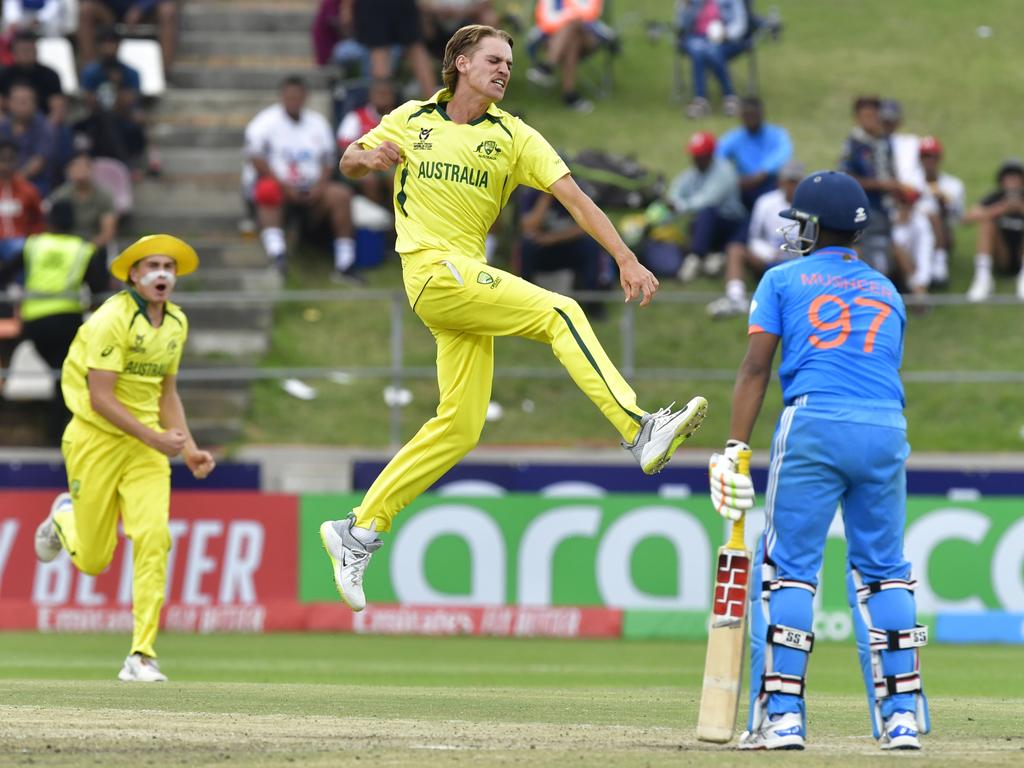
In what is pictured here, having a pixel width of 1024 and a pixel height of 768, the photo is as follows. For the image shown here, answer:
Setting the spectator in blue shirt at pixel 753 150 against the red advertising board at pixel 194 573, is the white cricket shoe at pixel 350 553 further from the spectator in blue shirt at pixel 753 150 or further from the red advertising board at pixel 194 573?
the spectator in blue shirt at pixel 753 150

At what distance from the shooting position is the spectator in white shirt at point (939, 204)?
19484 mm

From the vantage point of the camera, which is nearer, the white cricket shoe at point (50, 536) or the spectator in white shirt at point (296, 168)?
the white cricket shoe at point (50, 536)

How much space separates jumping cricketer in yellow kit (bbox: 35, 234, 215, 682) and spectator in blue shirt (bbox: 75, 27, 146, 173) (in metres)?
8.89

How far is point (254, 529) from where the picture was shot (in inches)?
628

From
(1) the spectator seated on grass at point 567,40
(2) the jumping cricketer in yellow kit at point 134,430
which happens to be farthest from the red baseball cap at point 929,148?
(2) the jumping cricketer in yellow kit at point 134,430

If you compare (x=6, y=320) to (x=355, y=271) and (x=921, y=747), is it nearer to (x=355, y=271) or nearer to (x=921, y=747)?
(x=355, y=271)

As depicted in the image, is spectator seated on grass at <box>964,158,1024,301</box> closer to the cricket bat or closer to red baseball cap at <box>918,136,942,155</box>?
red baseball cap at <box>918,136,942,155</box>

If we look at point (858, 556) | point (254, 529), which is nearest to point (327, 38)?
point (254, 529)

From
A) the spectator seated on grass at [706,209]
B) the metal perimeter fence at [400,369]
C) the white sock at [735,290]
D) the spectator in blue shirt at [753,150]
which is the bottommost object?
the metal perimeter fence at [400,369]

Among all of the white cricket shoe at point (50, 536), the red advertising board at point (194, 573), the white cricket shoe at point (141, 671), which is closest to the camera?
the white cricket shoe at point (141, 671)

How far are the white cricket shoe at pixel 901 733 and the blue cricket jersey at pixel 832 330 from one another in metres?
1.17

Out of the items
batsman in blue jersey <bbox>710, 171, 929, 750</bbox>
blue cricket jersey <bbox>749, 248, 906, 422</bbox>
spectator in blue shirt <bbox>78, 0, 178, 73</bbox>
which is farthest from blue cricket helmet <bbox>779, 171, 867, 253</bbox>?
spectator in blue shirt <bbox>78, 0, 178, 73</bbox>

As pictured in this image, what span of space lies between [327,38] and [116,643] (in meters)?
9.47

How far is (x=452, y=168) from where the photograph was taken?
8656 millimetres
